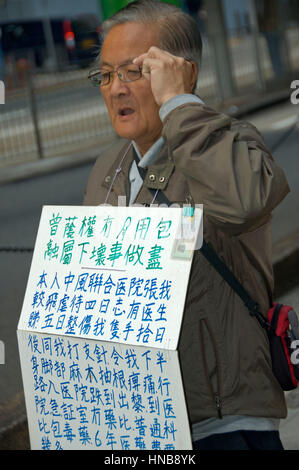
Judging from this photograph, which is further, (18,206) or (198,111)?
(18,206)

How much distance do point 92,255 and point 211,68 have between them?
1500 centimetres

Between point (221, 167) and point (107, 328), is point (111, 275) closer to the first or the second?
point (107, 328)

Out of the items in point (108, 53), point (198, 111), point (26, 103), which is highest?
point (108, 53)

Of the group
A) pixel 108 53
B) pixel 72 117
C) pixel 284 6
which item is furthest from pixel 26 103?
pixel 108 53

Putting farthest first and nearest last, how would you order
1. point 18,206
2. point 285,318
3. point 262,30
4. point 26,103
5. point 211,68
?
point 262,30 < point 211,68 < point 26,103 < point 18,206 < point 285,318

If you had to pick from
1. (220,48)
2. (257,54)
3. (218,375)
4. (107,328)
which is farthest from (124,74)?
(257,54)

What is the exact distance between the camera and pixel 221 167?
1.81 metres

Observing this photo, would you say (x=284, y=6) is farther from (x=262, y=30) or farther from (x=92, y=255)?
(x=92, y=255)

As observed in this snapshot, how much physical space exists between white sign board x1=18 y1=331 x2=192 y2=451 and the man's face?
572mm

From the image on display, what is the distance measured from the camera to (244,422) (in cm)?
204

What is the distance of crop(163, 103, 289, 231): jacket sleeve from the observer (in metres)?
1.81

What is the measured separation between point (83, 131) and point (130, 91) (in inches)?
507

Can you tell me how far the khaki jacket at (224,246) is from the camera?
1824 mm

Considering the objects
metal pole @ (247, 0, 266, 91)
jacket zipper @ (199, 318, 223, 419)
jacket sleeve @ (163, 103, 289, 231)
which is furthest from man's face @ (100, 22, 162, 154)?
metal pole @ (247, 0, 266, 91)
